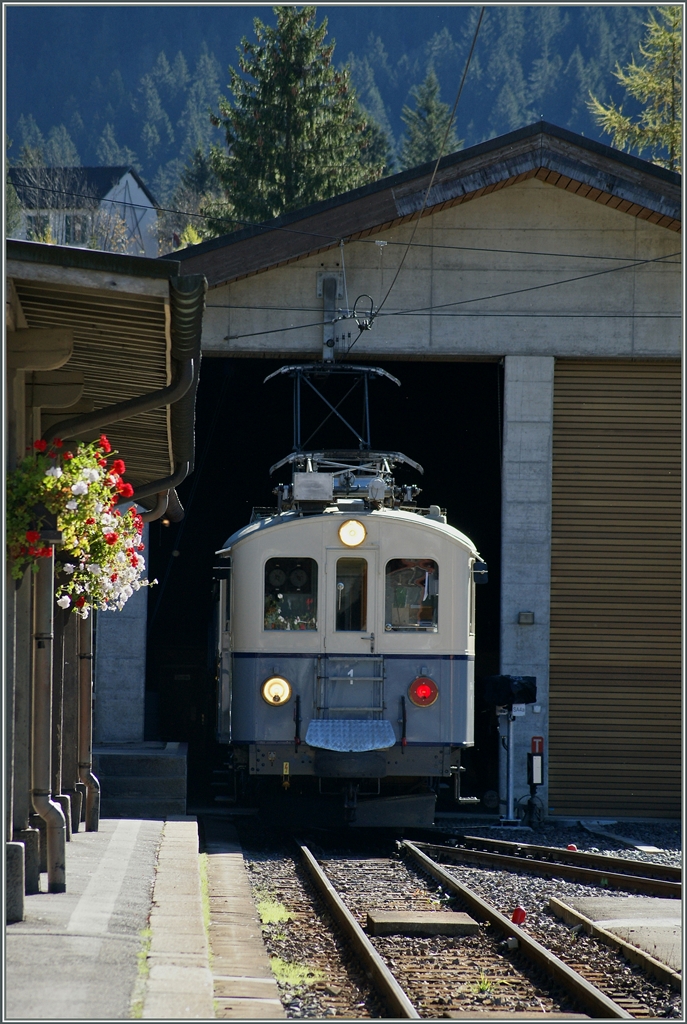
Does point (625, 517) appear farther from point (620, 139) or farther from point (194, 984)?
point (620, 139)

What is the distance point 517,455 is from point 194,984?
1094 cm

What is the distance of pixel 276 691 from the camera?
36.1ft

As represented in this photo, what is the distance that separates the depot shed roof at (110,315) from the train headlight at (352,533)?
10.9 ft

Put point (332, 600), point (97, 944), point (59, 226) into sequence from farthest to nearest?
1. point (59, 226)
2. point (332, 600)
3. point (97, 944)

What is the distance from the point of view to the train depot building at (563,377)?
15.0 m

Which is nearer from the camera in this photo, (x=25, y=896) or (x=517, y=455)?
(x=25, y=896)

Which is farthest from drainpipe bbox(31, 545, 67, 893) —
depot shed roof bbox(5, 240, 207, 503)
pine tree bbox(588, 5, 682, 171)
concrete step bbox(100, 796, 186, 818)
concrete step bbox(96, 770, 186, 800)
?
pine tree bbox(588, 5, 682, 171)

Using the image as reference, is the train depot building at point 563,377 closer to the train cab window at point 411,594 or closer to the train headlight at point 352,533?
the train cab window at point 411,594

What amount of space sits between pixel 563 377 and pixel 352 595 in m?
5.49

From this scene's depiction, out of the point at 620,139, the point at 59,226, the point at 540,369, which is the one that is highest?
the point at 59,226

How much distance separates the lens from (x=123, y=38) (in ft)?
454

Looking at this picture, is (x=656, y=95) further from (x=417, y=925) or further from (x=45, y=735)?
(x=45, y=735)

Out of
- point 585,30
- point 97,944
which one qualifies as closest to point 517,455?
point 97,944

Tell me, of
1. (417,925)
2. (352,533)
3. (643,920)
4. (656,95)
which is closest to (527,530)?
(352,533)
